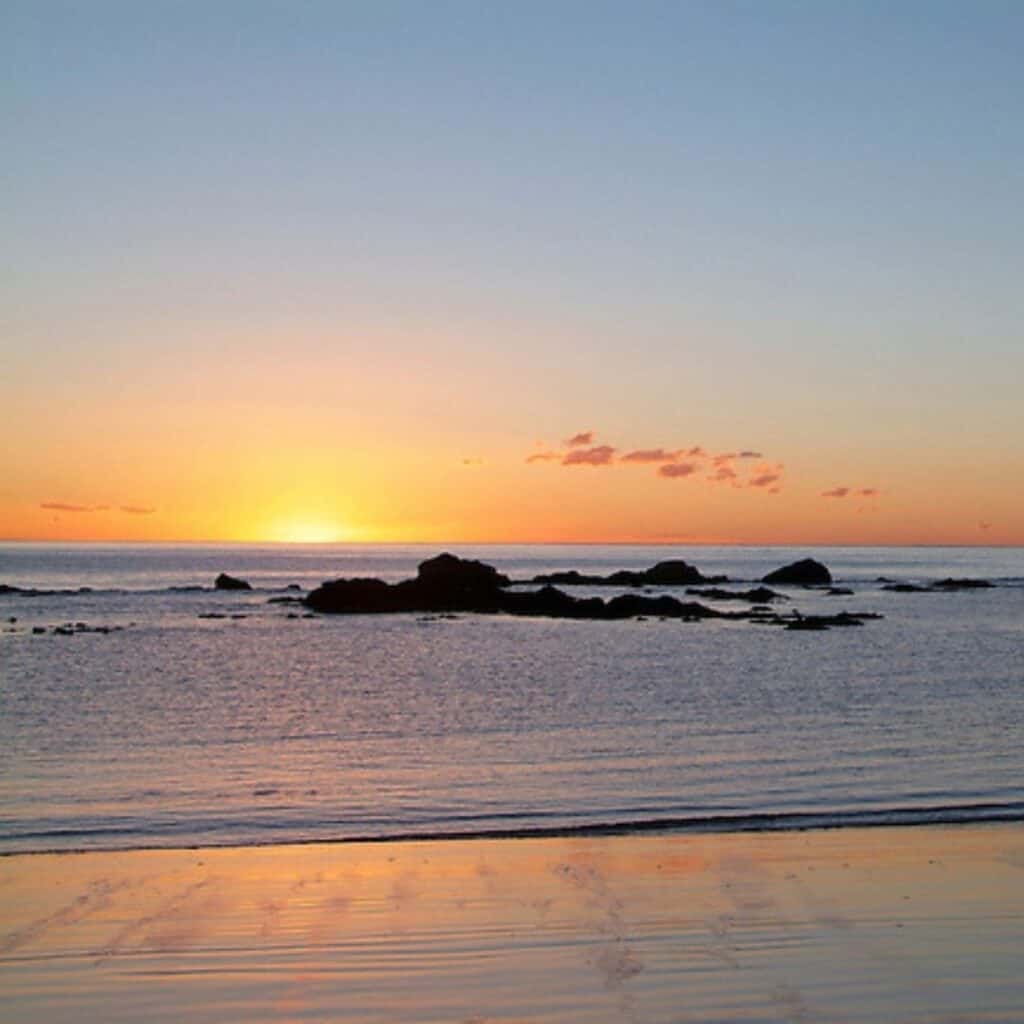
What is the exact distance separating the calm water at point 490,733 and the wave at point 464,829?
0.08 metres

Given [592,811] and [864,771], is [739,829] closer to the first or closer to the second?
[592,811]

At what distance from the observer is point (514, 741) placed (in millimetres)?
30562

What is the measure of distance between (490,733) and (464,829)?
12177mm

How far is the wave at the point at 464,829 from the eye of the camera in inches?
758

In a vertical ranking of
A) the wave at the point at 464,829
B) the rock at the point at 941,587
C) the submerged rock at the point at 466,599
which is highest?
the submerged rock at the point at 466,599

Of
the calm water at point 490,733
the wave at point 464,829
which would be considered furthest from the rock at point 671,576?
the wave at point 464,829

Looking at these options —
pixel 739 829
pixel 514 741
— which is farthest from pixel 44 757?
pixel 739 829

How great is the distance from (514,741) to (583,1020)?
65.2 ft

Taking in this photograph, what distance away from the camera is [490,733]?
32.1 meters

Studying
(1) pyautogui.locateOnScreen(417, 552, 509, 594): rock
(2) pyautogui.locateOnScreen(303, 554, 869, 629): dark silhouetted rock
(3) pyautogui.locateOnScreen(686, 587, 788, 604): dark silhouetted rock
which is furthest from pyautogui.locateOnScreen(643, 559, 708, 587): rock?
(1) pyautogui.locateOnScreen(417, 552, 509, 594): rock

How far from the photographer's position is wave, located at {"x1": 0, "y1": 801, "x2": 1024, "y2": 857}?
19266 millimetres

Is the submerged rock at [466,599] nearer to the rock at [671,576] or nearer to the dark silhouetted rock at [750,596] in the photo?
the dark silhouetted rock at [750,596]

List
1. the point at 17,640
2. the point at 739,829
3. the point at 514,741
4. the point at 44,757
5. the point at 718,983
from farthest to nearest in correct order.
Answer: the point at 17,640
the point at 514,741
the point at 44,757
the point at 739,829
the point at 718,983

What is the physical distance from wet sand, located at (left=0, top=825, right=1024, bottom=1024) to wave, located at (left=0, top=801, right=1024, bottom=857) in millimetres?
592
